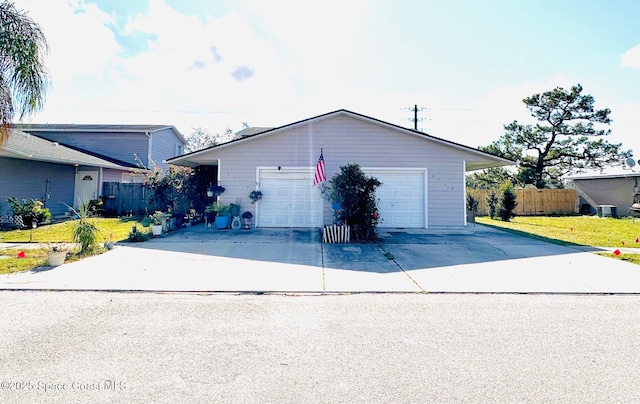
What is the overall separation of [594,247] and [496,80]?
292 inches

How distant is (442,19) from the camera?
9086mm

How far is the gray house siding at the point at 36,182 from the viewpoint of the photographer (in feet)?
42.7

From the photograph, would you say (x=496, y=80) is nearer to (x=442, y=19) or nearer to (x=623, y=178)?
(x=442, y=19)

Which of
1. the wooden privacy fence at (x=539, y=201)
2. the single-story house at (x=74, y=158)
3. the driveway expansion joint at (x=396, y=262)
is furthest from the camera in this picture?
the wooden privacy fence at (x=539, y=201)

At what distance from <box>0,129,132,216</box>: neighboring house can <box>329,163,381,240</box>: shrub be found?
11.7 m

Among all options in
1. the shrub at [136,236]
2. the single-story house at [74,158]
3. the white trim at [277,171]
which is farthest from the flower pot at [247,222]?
the single-story house at [74,158]

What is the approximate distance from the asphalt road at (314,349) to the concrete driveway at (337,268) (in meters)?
0.56

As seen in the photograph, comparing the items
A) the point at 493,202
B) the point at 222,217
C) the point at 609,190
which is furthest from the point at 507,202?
the point at 222,217

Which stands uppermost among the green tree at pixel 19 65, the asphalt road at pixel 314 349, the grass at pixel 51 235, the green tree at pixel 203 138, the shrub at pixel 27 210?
the green tree at pixel 203 138

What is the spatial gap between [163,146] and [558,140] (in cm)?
2997

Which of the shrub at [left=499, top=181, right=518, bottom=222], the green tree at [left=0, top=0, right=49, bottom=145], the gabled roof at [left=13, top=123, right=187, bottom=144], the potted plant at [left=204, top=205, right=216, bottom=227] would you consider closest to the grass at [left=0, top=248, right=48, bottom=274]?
the green tree at [left=0, top=0, right=49, bottom=145]

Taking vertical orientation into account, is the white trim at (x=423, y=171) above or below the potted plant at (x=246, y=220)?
above

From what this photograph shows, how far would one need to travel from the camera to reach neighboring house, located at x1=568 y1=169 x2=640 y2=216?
21.1m

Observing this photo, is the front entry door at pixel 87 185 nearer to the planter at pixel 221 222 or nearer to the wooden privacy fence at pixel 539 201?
the planter at pixel 221 222
